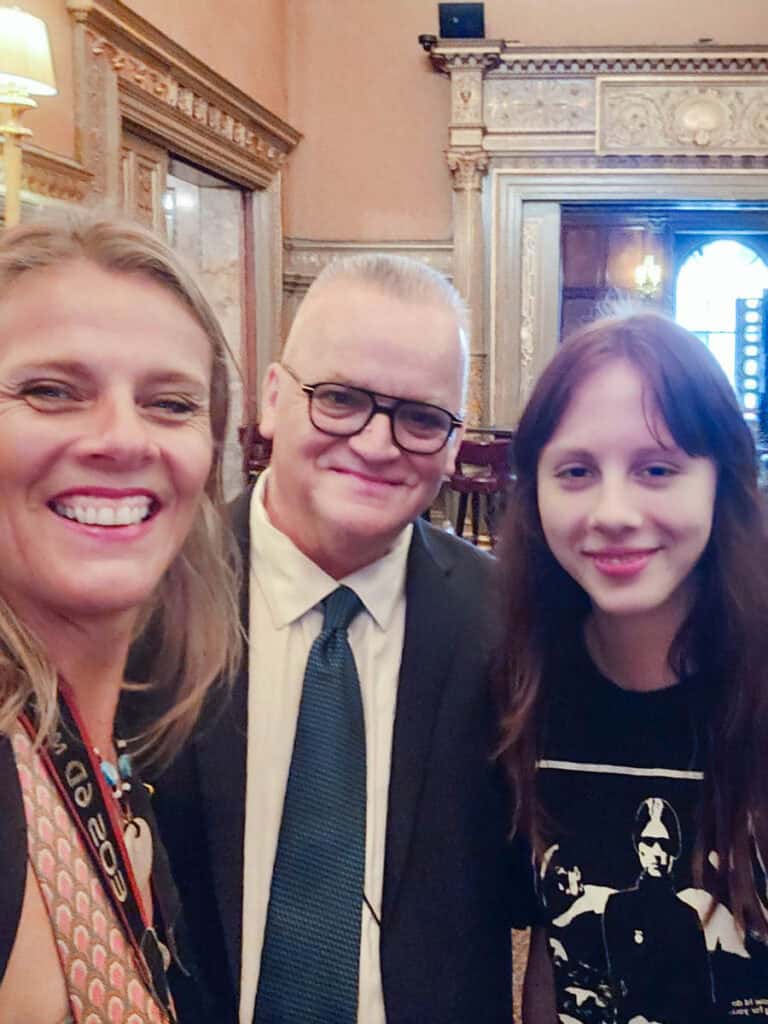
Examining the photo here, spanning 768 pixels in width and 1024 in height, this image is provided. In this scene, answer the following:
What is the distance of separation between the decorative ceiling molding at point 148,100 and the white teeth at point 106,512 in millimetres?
4231

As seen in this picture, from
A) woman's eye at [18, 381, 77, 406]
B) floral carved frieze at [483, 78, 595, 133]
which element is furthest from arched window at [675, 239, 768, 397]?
woman's eye at [18, 381, 77, 406]

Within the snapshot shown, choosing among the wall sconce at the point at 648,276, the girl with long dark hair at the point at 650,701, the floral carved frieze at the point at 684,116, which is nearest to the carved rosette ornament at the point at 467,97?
the floral carved frieze at the point at 684,116

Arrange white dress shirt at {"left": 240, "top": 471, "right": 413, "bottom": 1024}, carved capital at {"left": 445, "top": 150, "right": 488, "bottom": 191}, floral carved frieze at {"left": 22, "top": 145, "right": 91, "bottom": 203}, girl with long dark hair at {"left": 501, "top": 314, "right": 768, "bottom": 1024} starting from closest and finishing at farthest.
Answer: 1. girl with long dark hair at {"left": 501, "top": 314, "right": 768, "bottom": 1024}
2. white dress shirt at {"left": 240, "top": 471, "right": 413, "bottom": 1024}
3. floral carved frieze at {"left": 22, "top": 145, "right": 91, "bottom": 203}
4. carved capital at {"left": 445, "top": 150, "right": 488, "bottom": 191}

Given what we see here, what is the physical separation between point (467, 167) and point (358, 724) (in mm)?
6620

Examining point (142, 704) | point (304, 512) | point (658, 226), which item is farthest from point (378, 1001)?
point (658, 226)

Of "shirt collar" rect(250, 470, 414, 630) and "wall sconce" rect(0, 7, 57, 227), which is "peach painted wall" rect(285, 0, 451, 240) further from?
"shirt collar" rect(250, 470, 414, 630)

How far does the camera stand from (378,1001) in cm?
130

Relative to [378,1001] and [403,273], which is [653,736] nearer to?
[378,1001]

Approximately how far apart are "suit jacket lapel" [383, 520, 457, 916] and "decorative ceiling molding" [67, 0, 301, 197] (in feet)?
12.6

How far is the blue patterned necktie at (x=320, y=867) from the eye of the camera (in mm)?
1252

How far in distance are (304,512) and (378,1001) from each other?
0.71m

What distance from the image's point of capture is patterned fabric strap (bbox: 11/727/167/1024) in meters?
0.76

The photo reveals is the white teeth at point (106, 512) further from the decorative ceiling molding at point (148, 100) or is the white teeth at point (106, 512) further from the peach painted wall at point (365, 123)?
the peach painted wall at point (365, 123)

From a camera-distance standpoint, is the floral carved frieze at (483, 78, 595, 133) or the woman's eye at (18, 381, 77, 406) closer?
the woman's eye at (18, 381, 77, 406)
